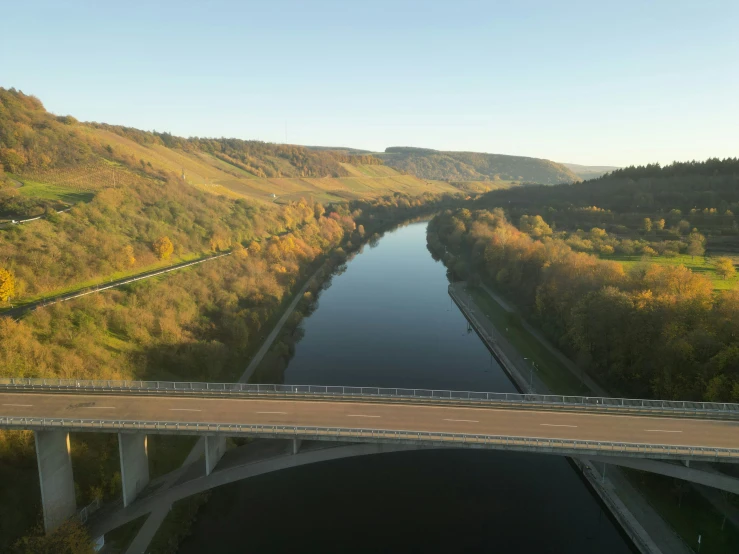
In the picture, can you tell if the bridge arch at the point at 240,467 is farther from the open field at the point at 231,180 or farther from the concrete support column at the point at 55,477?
the open field at the point at 231,180

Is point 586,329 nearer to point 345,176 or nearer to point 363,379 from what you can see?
point 363,379

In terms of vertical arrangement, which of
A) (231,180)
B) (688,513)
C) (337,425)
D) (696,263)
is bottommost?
(688,513)

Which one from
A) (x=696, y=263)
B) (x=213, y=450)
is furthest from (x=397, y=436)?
(x=696, y=263)

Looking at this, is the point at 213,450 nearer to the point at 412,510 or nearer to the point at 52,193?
the point at 412,510

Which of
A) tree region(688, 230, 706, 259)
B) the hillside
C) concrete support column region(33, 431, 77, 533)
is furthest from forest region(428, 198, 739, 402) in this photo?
the hillside

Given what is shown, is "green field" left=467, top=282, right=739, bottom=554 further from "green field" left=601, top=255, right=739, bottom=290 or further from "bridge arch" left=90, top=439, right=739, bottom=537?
"green field" left=601, top=255, right=739, bottom=290

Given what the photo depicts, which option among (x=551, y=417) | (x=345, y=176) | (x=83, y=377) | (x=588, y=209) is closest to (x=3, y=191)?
(x=83, y=377)
